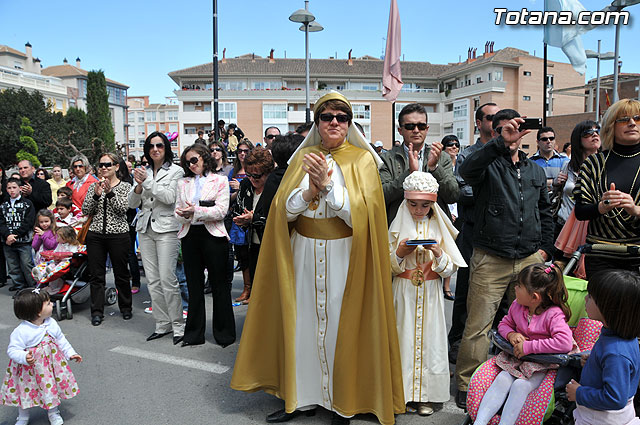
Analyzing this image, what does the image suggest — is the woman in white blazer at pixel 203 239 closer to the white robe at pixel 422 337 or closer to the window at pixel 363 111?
the white robe at pixel 422 337

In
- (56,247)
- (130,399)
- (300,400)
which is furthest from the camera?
(56,247)

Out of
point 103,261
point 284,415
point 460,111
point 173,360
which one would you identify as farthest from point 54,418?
point 460,111

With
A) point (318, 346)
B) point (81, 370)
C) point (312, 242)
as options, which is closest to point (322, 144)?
point (312, 242)

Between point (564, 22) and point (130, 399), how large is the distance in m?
13.6

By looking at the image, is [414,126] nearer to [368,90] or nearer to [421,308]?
[421,308]

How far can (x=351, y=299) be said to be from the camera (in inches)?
138

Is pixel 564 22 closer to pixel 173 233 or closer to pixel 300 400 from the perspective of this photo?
pixel 173 233

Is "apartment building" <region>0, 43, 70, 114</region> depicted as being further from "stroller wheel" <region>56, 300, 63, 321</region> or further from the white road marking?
the white road marking

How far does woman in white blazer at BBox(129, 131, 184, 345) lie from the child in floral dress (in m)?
1.75

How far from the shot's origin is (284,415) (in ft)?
12.2

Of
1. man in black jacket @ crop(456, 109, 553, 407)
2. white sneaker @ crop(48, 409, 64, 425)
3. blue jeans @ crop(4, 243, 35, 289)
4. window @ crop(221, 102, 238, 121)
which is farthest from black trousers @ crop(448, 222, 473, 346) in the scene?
window @ crop(221, 102, 238, 121)

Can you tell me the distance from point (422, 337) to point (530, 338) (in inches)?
31.1

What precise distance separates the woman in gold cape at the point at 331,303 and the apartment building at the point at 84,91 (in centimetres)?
8399

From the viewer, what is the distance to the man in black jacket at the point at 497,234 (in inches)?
147
